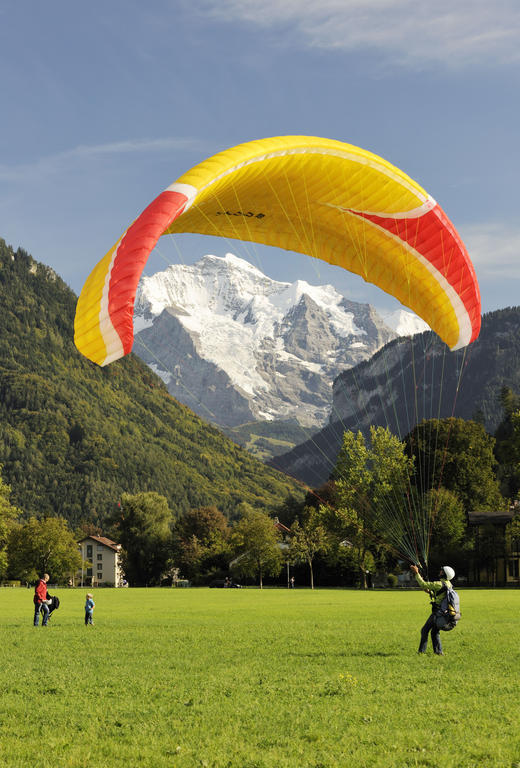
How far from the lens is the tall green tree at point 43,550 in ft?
307

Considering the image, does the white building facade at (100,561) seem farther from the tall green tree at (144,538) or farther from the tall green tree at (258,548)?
the tall green tree at (258,548)

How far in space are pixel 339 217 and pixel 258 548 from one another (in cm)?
6623

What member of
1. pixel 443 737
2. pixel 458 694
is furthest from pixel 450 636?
pixel 443 737

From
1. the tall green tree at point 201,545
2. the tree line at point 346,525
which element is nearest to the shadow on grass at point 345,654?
the tree line at point 346,525

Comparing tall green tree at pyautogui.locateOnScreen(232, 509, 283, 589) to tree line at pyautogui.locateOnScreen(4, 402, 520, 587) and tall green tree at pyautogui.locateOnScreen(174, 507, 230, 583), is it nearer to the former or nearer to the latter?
tree line at pyautogui.locateOnScreen(4, 402, 520, 587)

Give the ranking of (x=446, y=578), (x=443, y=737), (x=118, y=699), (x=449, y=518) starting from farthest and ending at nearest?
(x=449, y=518) → (x=446, y=578) → (x=118, y=699) → (x=443, y=737)

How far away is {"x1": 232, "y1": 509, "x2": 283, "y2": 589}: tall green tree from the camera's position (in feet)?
268

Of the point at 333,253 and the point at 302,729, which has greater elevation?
the point at 333,253

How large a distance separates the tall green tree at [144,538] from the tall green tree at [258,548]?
14.2 metres

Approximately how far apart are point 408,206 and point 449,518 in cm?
5021

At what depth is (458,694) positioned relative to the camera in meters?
11.0

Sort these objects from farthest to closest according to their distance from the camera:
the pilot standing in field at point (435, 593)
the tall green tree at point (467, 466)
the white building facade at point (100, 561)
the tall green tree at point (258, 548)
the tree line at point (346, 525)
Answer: the white building facade at point (100, 561)
the tall green tree at point (258, 548)
the tall green tree at point (467, 466)
the tree line at point (346, 525)
the pilot standing in field at point (435, 593)

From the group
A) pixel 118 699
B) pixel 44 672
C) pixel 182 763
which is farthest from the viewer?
pixel 44 672

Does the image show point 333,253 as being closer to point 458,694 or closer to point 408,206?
point 408,206
